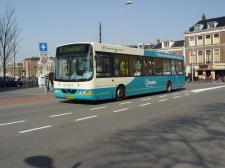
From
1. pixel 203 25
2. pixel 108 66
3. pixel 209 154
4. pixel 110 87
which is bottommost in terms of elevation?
pixel 209 154

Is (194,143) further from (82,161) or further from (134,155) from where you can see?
(82,161)

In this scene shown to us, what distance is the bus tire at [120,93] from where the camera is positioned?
48.3 ft

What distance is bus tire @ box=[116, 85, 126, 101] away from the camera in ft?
48.3

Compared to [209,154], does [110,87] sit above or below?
above

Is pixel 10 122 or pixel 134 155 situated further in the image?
pixel 10 122

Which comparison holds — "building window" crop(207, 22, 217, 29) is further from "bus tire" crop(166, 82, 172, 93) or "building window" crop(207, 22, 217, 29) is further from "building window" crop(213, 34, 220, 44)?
"bus tire" crop(166, 82, 172, 93)

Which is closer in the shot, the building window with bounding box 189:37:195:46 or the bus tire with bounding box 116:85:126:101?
the bus tire with bounding box 116:85:126:101

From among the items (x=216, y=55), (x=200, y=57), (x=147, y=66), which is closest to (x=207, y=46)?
(x=216, y=55)

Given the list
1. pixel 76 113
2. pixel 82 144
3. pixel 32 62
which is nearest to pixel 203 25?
pixel 76 113

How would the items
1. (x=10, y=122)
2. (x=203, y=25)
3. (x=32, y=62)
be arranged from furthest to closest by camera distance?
(x=32, y=62)
(x=203, y=25)
(x=10, y=122)

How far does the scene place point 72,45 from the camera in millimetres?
13484

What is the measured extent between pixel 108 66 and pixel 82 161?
9.29 metres

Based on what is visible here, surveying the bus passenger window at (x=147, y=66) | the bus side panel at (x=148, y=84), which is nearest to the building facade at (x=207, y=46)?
the bus side panel at (x=148, y=84)

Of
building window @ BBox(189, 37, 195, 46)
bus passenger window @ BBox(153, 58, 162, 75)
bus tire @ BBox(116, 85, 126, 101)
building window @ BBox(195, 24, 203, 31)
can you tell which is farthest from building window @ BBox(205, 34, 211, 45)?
bus tire @ BBox(116, 85, 126, 101)
